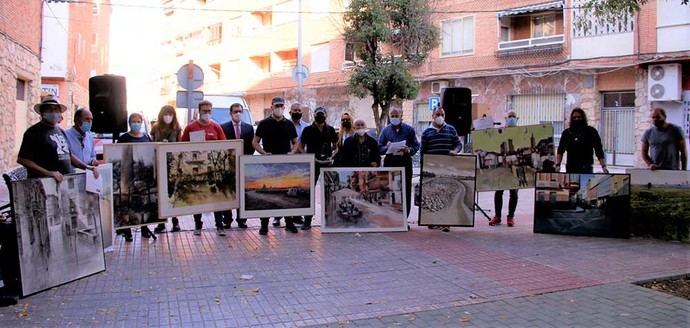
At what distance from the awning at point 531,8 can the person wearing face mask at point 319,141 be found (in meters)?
18.6

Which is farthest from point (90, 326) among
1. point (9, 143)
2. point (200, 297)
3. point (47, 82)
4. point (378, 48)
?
point (47, 82)

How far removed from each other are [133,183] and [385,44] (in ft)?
53.2

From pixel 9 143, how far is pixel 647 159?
650 inches

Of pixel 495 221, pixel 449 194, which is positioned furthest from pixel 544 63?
pixel 449 194

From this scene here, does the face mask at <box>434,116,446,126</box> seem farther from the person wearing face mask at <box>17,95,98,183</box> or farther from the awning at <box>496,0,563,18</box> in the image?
the awning at <box>496,0,563,18</box>

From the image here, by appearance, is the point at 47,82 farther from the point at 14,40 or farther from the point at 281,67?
the point at 281,67

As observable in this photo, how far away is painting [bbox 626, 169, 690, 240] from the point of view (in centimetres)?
857

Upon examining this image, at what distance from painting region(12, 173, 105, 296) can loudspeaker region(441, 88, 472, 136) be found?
758cm

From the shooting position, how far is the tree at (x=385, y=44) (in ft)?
71.5

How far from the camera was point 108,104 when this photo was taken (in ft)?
35.9

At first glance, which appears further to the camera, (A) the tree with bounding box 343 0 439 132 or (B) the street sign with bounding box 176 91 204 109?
(A) the tree with bounding box 343 0 439 132

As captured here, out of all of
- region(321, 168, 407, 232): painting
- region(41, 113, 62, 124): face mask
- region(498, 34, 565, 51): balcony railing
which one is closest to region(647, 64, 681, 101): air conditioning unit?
region(498, 34, 565, 51): balcony railing

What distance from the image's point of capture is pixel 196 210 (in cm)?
847

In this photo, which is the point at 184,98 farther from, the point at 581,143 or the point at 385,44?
the point at 385,44
